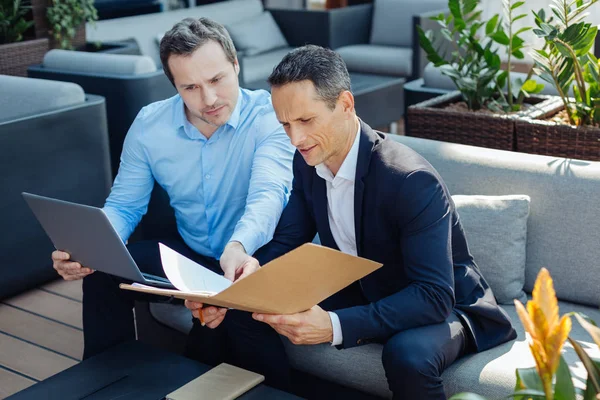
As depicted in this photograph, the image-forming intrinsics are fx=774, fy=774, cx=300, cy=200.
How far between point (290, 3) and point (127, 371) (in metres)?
6.27

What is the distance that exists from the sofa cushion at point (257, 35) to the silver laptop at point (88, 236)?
396 centimetres

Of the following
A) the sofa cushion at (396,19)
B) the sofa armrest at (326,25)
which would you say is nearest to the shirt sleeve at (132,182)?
the sofa armrest at (326,25)

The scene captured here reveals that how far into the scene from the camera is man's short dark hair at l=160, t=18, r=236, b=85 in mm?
2068

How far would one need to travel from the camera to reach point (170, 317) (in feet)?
7.18

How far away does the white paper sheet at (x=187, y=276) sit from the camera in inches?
62.3

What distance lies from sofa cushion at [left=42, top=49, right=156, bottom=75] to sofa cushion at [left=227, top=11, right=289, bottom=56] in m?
2.00

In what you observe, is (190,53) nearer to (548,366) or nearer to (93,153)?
(93,153)

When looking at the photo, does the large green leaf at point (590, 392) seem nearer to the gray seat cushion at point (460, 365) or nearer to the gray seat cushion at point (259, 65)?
the gray seat cushion at point (460, 365)

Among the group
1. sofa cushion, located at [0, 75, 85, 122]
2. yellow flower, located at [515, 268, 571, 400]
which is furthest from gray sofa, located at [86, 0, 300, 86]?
yellow flower, located at [515, 268, 571, 400]

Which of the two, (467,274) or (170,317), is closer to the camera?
(467,274)

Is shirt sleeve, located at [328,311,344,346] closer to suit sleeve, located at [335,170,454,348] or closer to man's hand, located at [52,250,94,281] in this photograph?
suit sleeve, located at [335,170,454,348]

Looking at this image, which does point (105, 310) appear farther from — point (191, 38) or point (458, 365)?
point (458, 365)

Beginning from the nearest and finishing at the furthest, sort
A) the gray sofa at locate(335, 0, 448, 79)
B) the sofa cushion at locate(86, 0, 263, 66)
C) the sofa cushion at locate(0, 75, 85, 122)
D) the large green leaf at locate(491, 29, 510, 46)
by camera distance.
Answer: the large green leaf at locate(491, 29, 510, 46)
the sofa cushion at locate(0, 75, 85, 122)
the sofa cushion at locate(86, 0, 263, 66)
the gray sofa at locate(335, 0, 448, 79)

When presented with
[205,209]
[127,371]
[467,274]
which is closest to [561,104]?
[467,274]
